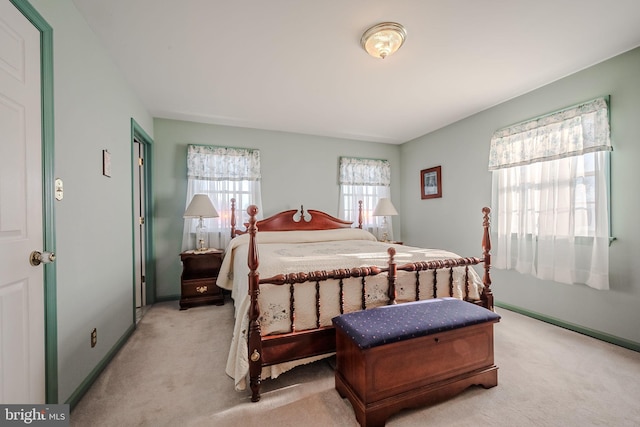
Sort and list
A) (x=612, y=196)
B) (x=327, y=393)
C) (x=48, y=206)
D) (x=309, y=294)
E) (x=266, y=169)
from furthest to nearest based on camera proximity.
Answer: (x=266, y=169) < (x=612, y=196) < (x=309, y=294) < (x=327, y=393) < (x=48, y=206)

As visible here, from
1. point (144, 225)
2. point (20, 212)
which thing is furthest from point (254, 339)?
point (144, 225)

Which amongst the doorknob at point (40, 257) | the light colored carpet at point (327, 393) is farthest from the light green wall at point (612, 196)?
the doorknob at point (40, 257)

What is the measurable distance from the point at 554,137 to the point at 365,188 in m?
2.60

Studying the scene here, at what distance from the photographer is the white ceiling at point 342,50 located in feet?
5.88

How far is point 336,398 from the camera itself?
65.7 inches

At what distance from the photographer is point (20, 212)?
125 centimetres

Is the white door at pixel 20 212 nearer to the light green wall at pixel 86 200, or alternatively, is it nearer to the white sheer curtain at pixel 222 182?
the light green wall at pixel 86 200

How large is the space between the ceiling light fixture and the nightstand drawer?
3161 mm

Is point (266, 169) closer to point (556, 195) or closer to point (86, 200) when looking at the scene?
point (86, 200)

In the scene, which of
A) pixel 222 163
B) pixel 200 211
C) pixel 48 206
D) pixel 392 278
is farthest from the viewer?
pixel 222 163

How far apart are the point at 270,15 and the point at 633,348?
3898mm

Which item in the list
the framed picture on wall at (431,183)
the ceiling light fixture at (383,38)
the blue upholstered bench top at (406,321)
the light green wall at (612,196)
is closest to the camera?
the blue upholstered bench top at (406,321)

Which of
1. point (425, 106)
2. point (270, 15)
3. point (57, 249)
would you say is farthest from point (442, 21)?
point (57, 249)

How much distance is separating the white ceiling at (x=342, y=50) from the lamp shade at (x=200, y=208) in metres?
1.15
